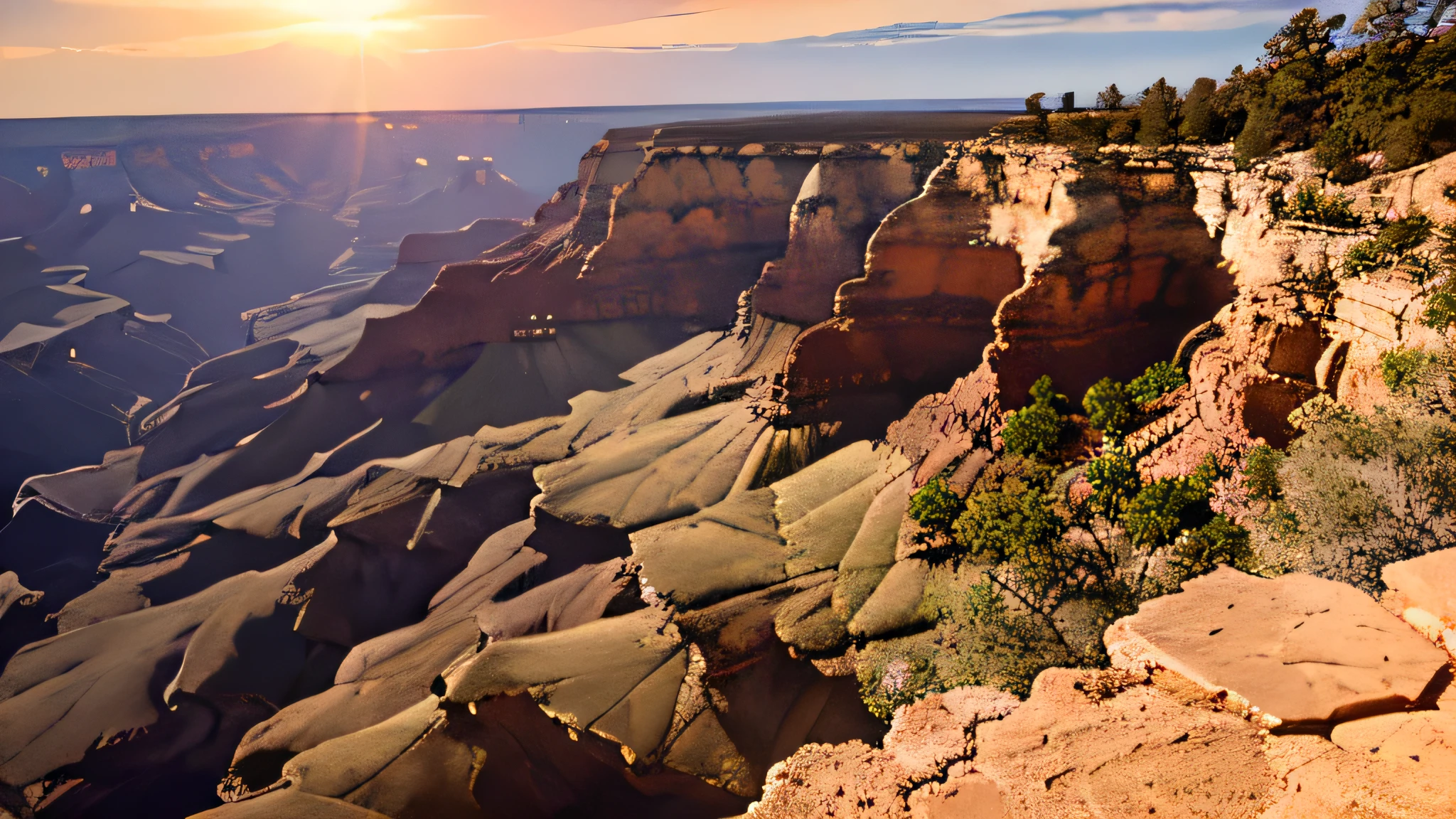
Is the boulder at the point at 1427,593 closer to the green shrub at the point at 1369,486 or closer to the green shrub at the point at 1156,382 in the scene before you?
the green shrub at the point at 1369,486

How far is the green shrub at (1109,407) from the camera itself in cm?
1294

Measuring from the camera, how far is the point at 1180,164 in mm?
12695

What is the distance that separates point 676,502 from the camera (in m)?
17.1

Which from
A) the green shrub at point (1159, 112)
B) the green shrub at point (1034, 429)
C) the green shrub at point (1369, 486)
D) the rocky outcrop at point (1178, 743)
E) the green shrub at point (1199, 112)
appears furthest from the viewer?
the green shrub at point (1034, 429)

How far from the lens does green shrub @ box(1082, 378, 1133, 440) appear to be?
1294 centimetres

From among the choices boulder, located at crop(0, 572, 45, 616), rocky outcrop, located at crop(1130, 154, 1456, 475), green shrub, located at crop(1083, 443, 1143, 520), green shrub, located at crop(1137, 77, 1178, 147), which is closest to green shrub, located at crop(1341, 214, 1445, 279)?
rocky outcrop, located at crop(1130, 154, 1456, 475)

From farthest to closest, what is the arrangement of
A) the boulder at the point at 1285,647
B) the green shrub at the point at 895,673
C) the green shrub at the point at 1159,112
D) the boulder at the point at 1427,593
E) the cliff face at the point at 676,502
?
the green shrub at the point at 1159,112, the cliff face at the point at 676,502, the green shrub at the point at 895,673, the boulder at the point at 1427,593, the boulder at the point at 1285,647

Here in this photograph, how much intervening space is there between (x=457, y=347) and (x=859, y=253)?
53.5 ft

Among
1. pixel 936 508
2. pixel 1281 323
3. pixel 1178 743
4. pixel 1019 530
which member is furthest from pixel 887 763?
pixel 1281 323

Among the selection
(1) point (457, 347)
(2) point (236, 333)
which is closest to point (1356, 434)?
(1) point (457, 347)

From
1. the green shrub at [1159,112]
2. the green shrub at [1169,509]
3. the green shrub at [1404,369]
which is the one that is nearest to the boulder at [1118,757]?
the green shrub at [1169,509]

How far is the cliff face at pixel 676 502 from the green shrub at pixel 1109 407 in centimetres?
77

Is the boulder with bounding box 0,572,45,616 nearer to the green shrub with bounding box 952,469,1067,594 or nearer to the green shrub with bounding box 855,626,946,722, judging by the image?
the green shrub with bounding box 855,626,946,722

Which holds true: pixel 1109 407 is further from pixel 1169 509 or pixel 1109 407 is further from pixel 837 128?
pixel 837 128
